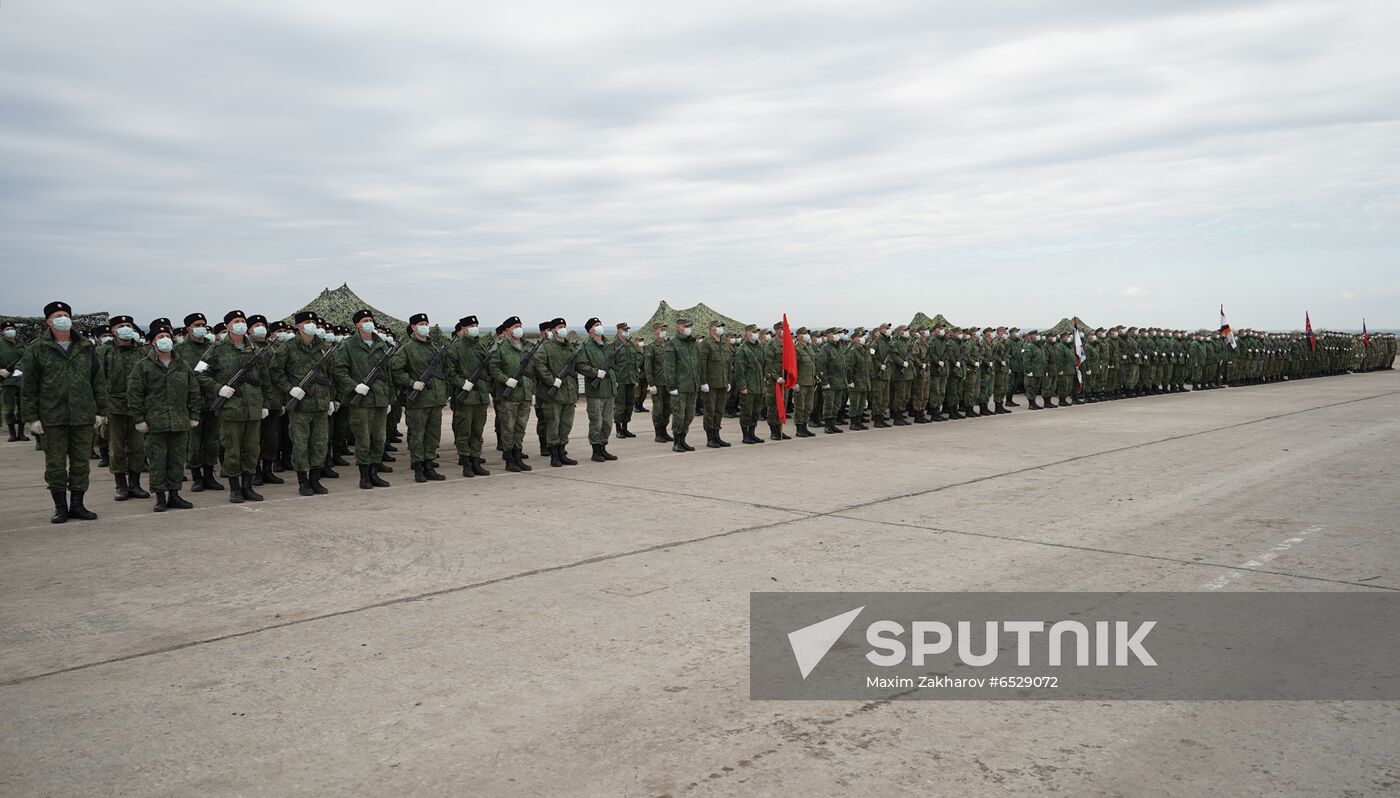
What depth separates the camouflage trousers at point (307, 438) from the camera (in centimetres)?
991

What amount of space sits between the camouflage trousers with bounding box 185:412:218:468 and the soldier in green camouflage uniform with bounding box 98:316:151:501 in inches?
20.9

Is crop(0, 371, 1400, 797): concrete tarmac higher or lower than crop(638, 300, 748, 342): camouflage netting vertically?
lower

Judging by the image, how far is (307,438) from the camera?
9.98 metres

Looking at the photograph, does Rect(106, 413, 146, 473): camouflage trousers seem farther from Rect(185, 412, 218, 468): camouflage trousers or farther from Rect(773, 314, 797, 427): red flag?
Rect(773, 314, 797, 427): red flag

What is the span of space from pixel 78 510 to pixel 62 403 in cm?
98

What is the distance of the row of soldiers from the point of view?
349 inches

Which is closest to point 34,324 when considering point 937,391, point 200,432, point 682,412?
point 200,432

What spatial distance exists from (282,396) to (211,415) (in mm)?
778

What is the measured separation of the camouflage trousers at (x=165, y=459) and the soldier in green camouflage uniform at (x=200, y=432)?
1.09 m

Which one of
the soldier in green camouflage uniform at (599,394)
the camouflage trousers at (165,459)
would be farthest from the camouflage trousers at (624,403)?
the camouflage trousers at (165,459)

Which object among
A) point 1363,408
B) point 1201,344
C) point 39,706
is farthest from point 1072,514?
point 1201,344

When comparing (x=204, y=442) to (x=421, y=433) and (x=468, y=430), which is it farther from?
(x=468, y=430)

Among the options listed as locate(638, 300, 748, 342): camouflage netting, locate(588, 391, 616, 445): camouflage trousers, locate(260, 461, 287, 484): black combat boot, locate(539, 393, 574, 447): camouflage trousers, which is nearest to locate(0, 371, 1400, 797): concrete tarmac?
locate(260, 461, 287, 484): black combat boot

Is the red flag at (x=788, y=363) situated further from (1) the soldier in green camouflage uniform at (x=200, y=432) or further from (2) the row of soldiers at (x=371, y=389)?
(1) the soldier in green camouflage uniform at (x=200, y=432)
